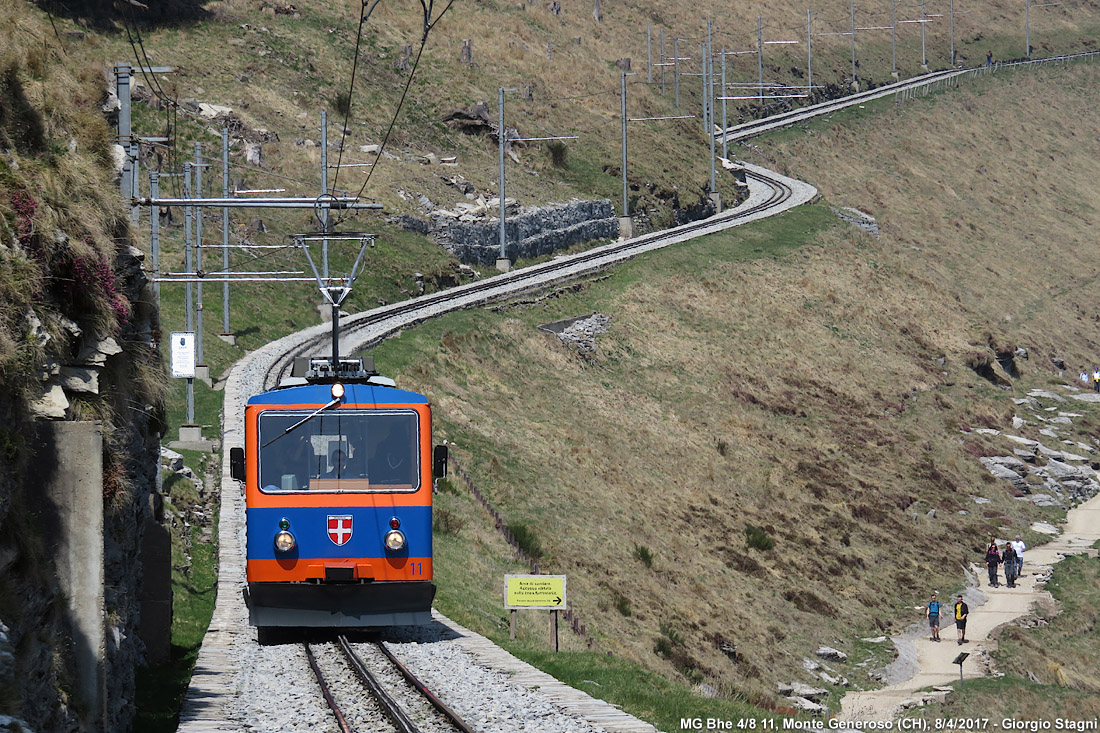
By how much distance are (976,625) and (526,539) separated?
1496 centimetres

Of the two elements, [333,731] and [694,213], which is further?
[694,213]

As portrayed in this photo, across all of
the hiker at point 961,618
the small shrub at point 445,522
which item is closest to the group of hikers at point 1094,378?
the hiker at point 961,618

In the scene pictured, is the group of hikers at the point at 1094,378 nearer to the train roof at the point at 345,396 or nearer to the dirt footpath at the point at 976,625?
the dirt footpath at the point at 976,625

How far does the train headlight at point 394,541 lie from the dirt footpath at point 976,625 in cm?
1433

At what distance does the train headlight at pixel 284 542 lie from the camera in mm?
18391

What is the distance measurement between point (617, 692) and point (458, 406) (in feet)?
90.2

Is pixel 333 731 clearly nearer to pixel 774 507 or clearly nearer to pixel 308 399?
pixel 308 399

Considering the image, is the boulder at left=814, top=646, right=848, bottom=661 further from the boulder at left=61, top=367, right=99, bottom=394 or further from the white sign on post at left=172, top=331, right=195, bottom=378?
the boulder at left=61, top=367, right=99, bottom=394

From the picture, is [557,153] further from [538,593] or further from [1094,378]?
[538,593]

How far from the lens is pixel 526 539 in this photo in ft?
109

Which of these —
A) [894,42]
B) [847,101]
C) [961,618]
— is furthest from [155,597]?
[894,42]

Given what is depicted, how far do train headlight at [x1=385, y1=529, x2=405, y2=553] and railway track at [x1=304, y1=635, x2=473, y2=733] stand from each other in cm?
152

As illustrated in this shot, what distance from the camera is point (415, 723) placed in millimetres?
14406

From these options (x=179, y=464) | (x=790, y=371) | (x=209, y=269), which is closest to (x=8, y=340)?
(x=179, y=464)
